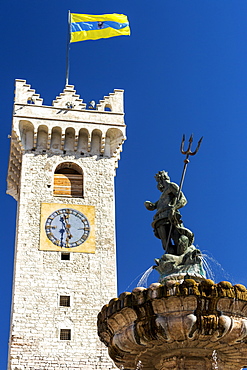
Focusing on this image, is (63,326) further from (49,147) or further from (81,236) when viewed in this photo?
(49,147)

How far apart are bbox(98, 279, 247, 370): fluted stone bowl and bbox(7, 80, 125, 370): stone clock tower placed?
14023mm

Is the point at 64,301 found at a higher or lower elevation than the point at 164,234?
higher

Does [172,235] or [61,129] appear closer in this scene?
[172,235]

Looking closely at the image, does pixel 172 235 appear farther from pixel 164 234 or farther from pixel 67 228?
pixel 67 228

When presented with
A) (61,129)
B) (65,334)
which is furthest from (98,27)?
(65,334)

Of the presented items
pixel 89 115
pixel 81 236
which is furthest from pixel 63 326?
pixel 89 115

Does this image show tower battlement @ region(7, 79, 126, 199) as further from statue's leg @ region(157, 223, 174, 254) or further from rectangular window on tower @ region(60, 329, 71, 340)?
statue's leg @ region(157, 223, 174, 254)

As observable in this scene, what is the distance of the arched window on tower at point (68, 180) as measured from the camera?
3108 centimetres

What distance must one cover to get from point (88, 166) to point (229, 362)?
63.1ft

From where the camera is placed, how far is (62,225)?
98.3 feet

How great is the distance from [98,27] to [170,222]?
21.8 metres

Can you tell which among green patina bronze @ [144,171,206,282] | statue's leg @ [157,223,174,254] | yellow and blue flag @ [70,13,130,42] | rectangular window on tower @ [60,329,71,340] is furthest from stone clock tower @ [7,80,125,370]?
statue's leg @ [157,223,174,254]

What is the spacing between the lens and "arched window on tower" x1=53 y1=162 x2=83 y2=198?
102ft

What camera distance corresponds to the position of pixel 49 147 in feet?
106
